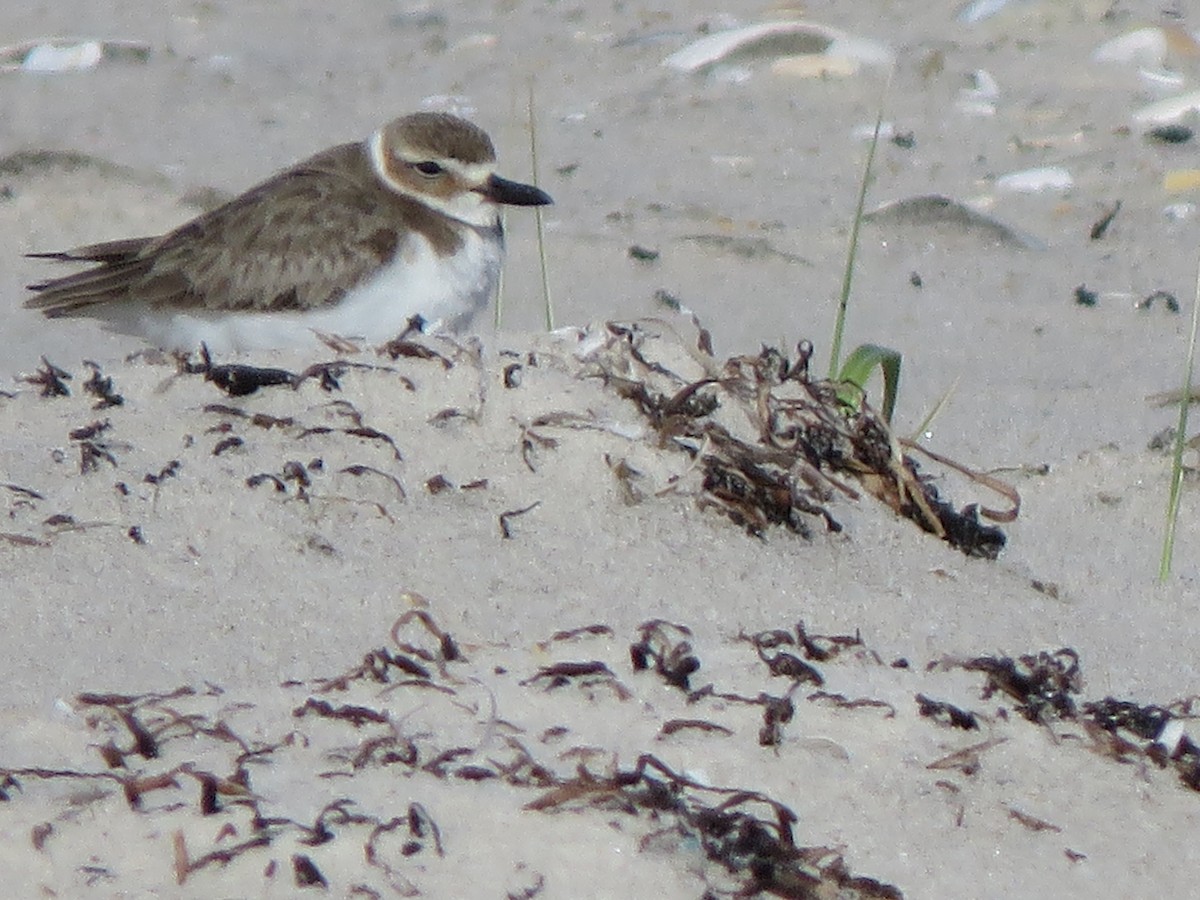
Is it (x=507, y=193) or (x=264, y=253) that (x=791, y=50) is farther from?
(x=264, y=253)

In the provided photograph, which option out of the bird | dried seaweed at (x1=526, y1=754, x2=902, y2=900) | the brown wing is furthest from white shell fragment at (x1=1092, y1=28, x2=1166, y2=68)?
dried seaweed at (x1=526, y1=754, x2=902, y2=900)

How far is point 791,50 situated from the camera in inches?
336

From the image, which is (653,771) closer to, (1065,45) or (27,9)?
(1065,45)

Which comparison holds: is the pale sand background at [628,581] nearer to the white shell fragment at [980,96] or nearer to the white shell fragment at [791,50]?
the white shell fragment at [980,96]

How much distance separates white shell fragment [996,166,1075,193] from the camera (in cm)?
734

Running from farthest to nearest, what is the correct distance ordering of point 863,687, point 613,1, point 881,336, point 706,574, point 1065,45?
point 613,1
point 1065,45
point 881,336
point 706,574
point 863,687

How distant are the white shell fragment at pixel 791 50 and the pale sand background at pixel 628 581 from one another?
1.56 metres

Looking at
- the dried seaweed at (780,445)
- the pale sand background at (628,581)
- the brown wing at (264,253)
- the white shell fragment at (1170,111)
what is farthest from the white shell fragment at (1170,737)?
the white shell fragment at (1170,111)

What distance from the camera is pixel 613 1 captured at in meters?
9.90

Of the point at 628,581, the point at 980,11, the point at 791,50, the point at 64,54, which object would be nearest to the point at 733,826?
the point at 628,581

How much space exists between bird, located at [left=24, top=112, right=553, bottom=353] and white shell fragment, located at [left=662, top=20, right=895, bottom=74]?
8.45ft

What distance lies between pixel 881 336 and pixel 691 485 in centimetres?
268

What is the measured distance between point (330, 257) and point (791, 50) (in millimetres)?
3525

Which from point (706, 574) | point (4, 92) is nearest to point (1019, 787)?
point (706, 574)
